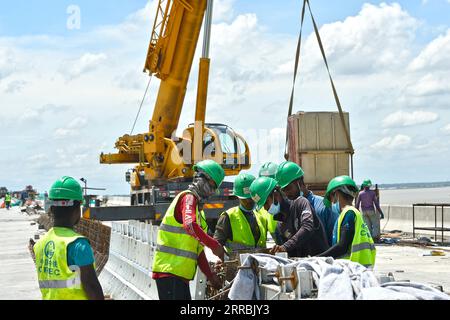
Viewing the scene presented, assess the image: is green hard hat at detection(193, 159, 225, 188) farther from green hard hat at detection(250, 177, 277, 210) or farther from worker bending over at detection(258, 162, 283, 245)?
worker bending over at detection(258, 162, 283, 245)

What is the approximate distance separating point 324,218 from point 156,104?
1324 centimetres

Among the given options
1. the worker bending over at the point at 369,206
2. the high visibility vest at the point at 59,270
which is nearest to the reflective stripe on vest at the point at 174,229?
the high visibility vest at the point at 59,270

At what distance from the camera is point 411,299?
12.6ft

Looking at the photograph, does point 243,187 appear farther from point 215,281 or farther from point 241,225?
Result: point 215,281

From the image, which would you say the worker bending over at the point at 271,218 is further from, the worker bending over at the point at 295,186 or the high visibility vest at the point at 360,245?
the high visibility vest at the point at 360,245

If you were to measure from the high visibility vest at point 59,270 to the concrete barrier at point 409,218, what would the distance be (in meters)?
17.8

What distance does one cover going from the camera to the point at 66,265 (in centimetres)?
407

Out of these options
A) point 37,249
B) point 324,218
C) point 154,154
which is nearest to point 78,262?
point 37,249

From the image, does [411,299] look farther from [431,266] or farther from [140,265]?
[431,266]

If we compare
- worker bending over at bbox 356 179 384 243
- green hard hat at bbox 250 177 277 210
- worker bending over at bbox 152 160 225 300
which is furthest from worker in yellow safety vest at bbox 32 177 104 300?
worker bending over at bbox 356 179 384 243

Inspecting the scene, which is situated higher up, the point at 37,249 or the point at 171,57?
the point at 171,57

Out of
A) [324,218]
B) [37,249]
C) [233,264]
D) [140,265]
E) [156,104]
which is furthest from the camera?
[156,104]

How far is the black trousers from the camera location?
5836mm

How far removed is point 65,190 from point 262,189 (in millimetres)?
2621
